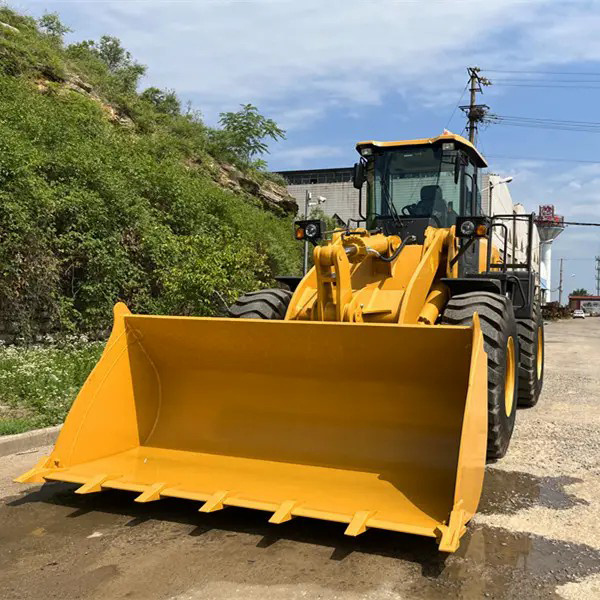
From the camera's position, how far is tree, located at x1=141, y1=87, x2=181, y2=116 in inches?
834

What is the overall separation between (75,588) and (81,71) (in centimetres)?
1634

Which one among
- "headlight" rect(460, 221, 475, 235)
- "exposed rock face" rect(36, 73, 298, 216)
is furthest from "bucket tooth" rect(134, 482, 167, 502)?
"exposed rock face" rect(36, 73, 298, 216)

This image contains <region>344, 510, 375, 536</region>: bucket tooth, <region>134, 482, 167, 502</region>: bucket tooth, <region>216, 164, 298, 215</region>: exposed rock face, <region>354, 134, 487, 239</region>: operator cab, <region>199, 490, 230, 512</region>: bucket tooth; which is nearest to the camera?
<region>344, 510, 375, 536</region>: bucket tooth

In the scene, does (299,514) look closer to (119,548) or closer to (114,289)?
(119,548)

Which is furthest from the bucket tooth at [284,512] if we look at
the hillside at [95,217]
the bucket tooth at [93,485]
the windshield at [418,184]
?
the hillside at [95,217]

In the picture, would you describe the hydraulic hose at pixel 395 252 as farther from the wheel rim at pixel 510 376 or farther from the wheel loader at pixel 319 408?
the wheel rim at pixel 510 376

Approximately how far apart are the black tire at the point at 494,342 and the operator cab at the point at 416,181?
1.21 metres

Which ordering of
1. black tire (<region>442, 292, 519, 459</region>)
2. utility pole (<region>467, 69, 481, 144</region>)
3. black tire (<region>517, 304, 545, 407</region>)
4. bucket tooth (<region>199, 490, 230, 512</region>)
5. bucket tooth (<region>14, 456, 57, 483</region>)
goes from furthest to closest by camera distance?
utility pole (<region>467, 69, 481, 144</region>), black tire (<region>517, 304, 545, 407</region>), black tire (<region>442, 292, 519, 459</region>), bucket tooth (<region>14, 456, 57, 483</region>), bucket tooth (<region>199, 490, 230, 512</region>)

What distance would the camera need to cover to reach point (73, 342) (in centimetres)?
966

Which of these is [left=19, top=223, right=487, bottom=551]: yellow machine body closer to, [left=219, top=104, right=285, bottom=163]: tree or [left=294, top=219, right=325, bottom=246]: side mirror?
[left=294, top=219, right=325, bottom=246]: side mirror

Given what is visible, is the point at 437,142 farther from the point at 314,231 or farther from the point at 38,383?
the point at 38,383

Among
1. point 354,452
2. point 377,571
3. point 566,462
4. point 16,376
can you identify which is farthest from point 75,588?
point 16,376

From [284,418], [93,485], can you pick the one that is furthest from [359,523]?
[93,485]

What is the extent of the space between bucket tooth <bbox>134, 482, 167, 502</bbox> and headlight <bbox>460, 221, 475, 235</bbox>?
361 cm
